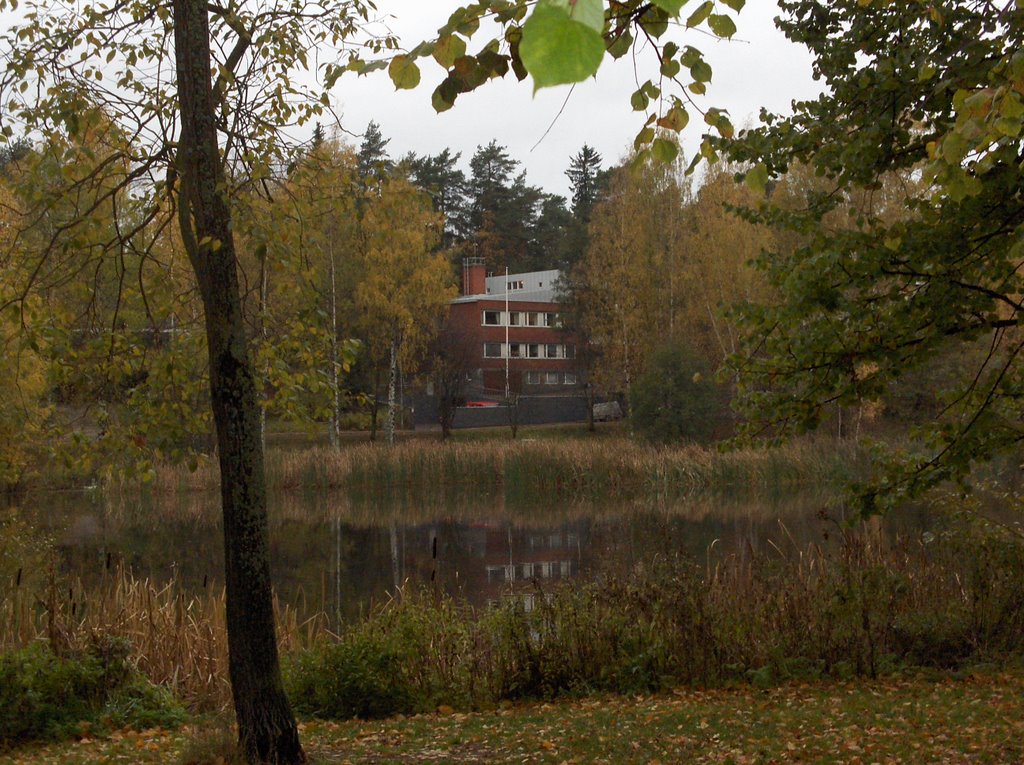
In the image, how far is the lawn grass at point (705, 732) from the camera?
6047mm

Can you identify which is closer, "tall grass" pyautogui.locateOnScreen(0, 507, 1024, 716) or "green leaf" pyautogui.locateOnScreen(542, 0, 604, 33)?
"green leaf" pyautogui.locateOnScreen(542, 0, 604, 33)

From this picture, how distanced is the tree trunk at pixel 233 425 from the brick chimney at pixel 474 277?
51.3m

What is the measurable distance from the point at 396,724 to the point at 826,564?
446 centimetres

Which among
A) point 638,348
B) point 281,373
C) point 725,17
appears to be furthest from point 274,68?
point 638,348

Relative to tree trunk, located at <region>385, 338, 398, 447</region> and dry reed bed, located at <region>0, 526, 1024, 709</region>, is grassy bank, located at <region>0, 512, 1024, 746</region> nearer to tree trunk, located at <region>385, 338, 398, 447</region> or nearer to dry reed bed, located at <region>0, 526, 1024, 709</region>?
dry reed bed, located at <region>0, 526, 1024, 709</region>

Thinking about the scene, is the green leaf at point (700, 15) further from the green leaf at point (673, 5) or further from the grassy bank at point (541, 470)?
the grassy bank at point (541, 470)

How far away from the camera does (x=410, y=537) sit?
824 inches

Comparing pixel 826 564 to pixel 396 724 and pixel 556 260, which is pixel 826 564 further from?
pixel 556 260

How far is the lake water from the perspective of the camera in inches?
620

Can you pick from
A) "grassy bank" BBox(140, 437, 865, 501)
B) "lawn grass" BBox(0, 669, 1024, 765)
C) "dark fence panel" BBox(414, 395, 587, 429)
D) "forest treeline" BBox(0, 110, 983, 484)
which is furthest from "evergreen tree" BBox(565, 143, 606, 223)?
"lawn grass" BBox(0, 669, 1024, 765)

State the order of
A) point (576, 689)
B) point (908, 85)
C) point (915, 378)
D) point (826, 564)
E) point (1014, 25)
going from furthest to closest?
point (915, 378) → point (826, 564) → point (576, 689) → point (908, 85) → point (1014, 25)

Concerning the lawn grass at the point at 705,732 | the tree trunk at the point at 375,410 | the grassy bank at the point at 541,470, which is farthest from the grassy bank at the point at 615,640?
the tree trunk at the point at 375,410

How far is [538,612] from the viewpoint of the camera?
8.90m

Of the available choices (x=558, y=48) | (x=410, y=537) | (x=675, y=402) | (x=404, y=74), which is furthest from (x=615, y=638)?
(x=675, y=402)
